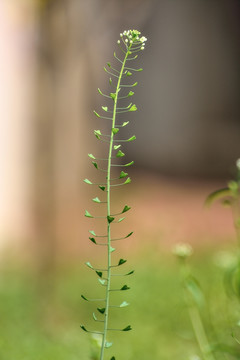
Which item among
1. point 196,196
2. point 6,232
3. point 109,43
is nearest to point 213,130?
point 196,196

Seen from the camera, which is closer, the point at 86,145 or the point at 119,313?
the point at 119,313

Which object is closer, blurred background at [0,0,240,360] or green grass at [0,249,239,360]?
green grass at [0,249,239,360]

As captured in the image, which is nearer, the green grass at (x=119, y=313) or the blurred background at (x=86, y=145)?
the green grass at (x=119, y=313)

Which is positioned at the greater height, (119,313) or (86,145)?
A: (86,145)

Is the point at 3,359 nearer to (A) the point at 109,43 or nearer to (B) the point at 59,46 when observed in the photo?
(B) the point at 59,46
